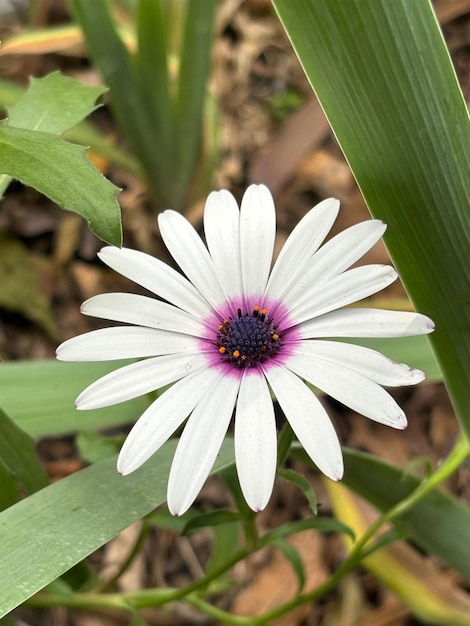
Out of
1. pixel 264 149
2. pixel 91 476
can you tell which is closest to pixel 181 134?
pixel 264 149

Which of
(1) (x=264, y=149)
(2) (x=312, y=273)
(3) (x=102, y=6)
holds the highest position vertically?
(3) (x=102, y=6)

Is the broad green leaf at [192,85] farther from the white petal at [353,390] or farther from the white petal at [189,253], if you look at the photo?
the white petal at [353,390]

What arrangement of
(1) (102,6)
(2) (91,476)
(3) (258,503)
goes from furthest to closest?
(1) (102,6) < (2) (91,476) < (3) (258,503)

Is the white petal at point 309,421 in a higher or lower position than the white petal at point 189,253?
lower

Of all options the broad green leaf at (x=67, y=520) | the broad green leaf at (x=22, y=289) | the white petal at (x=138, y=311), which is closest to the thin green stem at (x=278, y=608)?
the broad green leaf at (x=67, y=520)

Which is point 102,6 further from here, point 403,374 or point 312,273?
point 403,374

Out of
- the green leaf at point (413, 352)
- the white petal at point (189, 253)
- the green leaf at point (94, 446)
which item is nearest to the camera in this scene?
the white petal at point (189, 253)
